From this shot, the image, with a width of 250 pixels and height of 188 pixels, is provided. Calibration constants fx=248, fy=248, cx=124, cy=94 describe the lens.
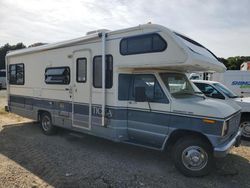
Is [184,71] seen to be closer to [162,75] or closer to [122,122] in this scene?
[162,75]

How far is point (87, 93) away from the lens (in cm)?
638

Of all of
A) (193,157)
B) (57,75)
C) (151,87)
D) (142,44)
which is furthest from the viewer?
(57,75)

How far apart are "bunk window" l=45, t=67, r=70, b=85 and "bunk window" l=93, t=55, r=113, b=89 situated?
116 centimetres

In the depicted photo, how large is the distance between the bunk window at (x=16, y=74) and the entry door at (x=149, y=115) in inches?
201

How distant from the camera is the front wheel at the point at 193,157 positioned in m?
4.78

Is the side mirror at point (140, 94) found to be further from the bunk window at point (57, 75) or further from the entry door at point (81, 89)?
the bunk window at point (57, 75)

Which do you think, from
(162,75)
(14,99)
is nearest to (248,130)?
(162,75)

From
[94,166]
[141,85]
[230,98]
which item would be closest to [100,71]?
[141,85]

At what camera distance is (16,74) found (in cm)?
922

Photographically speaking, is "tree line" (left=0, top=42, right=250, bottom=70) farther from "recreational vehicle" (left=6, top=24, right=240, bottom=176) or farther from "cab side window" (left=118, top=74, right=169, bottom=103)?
"cab side window" (left=118, top=74, right=169, bottom=103)

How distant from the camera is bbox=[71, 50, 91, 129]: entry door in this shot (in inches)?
251

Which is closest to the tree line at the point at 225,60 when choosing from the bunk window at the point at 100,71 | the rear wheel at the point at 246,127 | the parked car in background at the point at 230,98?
the parked car in background at the point at 230,98

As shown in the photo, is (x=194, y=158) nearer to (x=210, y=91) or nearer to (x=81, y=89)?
(x=81, y=89)

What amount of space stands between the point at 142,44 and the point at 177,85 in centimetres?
124
